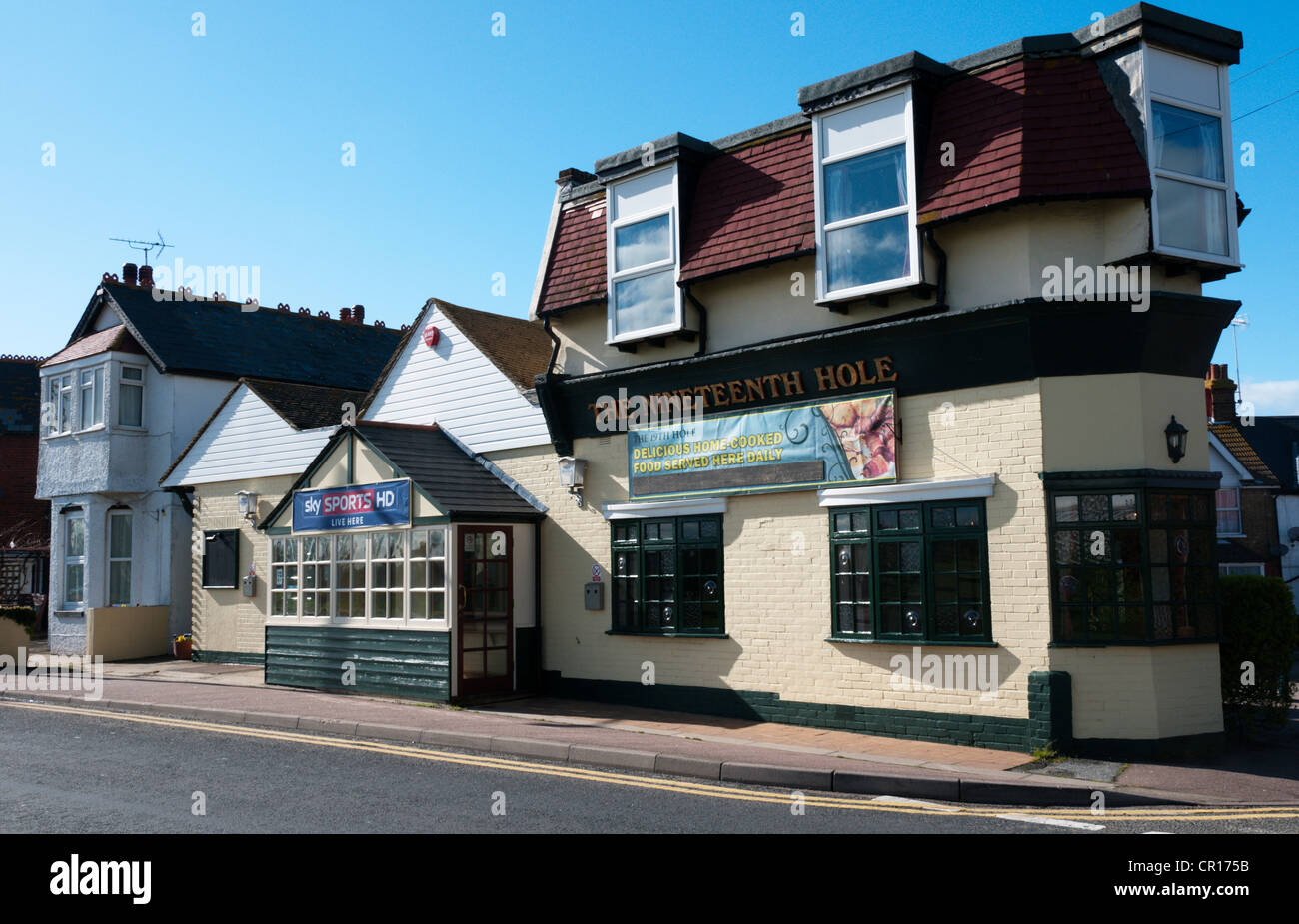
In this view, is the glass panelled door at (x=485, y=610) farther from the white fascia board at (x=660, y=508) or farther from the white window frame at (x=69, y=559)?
the white window frame at (x=69, y=559)

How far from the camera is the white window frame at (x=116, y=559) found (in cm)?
2458

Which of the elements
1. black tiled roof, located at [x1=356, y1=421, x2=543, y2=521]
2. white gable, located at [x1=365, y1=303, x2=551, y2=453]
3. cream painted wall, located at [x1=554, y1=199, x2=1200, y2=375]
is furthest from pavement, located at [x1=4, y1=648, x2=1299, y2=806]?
cream painted wall, located at [x1=554, y1=199, x2=1200, y2=375]

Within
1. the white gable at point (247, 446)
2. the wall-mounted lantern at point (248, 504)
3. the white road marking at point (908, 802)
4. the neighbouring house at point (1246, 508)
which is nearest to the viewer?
the white road marking at point (908, 802)

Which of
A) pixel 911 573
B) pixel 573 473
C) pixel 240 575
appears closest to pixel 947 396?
pixel 911 573

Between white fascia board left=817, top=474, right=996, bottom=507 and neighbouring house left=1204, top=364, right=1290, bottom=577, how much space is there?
A: 86.6 feet

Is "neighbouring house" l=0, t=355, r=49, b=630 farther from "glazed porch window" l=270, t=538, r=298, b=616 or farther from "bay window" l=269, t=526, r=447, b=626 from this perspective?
"bay window" l=269, t=526, r=447, b=626

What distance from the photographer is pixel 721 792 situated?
31.2ft

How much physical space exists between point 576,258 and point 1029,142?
6.80 m

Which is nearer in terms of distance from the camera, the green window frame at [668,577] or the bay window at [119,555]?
the green window frame at [668,577]

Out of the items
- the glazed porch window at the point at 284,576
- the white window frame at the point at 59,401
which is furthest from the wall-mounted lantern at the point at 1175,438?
the white window frame at the point at 59,401

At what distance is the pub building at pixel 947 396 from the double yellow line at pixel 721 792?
189 cm

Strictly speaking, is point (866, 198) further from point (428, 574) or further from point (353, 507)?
point (353, 507)
